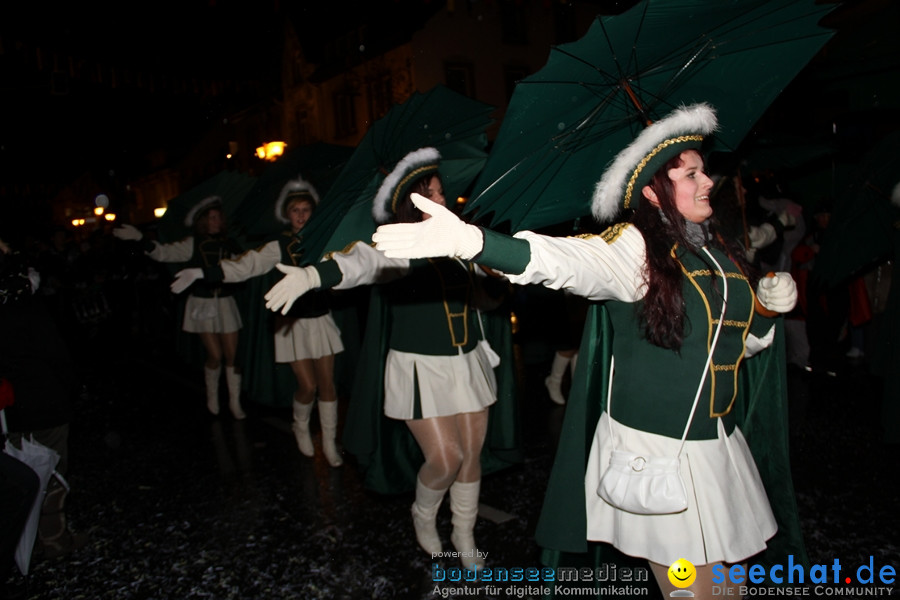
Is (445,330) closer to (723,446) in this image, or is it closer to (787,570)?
(723,446)

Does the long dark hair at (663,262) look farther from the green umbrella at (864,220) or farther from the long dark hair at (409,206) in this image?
the green umbrella at (864,220)

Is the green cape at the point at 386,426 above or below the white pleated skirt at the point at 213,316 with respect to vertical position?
below

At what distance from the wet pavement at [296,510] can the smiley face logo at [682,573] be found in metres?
1.39

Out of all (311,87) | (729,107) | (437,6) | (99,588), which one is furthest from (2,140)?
(729,107)

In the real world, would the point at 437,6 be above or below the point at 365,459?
above

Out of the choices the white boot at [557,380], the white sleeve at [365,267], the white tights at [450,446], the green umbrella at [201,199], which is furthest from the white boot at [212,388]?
the white sleeve at [365,267]

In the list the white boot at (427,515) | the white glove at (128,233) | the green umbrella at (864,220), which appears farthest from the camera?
the white glove at (128,233)

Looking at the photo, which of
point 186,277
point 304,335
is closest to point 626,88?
point 186,277

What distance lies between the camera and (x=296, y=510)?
464 centimetres

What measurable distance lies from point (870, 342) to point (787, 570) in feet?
19.4

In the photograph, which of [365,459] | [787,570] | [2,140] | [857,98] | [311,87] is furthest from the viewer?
[311,87]

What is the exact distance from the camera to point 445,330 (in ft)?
11.9

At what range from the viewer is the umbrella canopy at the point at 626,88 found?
238 centimetres

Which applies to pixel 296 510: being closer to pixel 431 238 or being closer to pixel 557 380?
pixel 557 380
